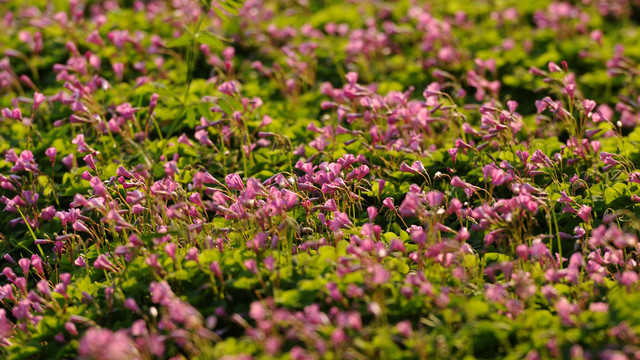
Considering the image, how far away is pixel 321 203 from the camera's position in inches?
161

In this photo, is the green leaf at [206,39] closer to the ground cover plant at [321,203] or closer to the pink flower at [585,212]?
the ground cover plant at [321,203]

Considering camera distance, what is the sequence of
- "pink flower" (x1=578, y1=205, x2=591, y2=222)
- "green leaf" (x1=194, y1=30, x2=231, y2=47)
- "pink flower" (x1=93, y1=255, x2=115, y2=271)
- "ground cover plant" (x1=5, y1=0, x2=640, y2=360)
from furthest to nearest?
"green leaf" (x1=194, y1=30, x2=231, y2=47)
"pink flower" (x1=578, y1=205, x2=591, y2=222)
"pink flower" (x1=93, y1=255, x2=115, y2=271)
"ground cover plant" (x1=5, y1=0, x2=640, y2=360)

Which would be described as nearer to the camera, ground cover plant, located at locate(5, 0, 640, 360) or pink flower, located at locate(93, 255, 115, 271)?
ground cover plant, located at locate(5, 0, 640, 360)

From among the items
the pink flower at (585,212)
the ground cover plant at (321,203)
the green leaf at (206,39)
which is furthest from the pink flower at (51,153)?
the pink flower at (585,212)

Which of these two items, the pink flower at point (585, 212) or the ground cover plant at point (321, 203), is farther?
the pink flower at point (585, 212)

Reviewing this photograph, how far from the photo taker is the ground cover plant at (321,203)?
2.99m

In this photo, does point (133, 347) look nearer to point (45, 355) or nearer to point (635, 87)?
point (45, 355)

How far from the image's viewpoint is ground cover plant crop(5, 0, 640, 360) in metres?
2.99

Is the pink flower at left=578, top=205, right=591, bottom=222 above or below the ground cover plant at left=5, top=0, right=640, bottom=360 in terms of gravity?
above

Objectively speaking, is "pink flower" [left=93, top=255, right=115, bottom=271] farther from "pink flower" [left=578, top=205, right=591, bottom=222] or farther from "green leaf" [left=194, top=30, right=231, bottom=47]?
"pink flower" [left=578, top=205, right=591, bottom=222]

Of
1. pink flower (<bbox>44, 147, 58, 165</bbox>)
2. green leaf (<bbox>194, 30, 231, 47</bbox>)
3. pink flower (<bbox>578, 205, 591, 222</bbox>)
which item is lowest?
pink flower (<bbox>44, 147, 58, 165</bbox>)

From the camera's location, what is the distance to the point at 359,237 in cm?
364

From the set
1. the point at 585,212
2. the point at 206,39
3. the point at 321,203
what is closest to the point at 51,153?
the point at 206,39

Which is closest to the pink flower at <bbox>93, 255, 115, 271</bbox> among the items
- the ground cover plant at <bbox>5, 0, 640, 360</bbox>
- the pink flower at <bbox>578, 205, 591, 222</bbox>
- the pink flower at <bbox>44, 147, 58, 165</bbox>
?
the ground cover plant at <bbox>5, 0, 640, 360</bbox>
